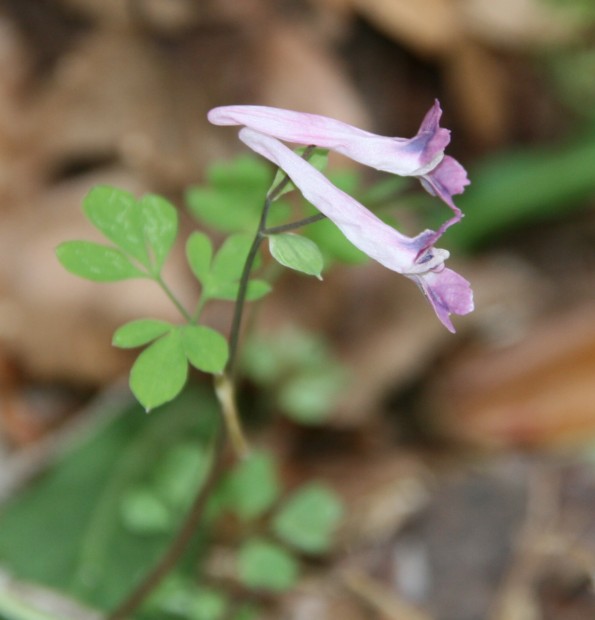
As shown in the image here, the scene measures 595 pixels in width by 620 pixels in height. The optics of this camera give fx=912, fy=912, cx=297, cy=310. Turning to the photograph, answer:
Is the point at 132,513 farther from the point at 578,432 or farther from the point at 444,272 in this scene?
the point at 578,432

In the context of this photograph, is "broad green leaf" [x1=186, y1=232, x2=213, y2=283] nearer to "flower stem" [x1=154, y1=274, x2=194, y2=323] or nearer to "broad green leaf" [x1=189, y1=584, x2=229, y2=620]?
"flower stem" [x1=154, y1=274, x2=194, y2=323]

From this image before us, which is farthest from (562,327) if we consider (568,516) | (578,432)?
(568,516)

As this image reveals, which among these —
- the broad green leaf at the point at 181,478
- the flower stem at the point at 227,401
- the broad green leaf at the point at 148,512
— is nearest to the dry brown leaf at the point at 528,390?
the broad green leaf at the point at 181,478

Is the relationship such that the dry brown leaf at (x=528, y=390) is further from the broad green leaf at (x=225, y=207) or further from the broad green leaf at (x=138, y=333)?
the broad green leaf at (x=138, y=333)

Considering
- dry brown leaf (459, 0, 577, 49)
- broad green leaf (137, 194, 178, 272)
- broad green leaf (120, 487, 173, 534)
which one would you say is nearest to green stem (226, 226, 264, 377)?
broad green leaf (137, 194, 178, 272)

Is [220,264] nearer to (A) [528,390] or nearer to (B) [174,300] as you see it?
(B) [174,300]

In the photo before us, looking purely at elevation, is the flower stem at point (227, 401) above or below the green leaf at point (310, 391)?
above

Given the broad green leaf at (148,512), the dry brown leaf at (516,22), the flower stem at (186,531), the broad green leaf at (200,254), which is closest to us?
the broad green leaf at (200,254)

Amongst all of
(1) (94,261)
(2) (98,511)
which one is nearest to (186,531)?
(1) (94,261)
